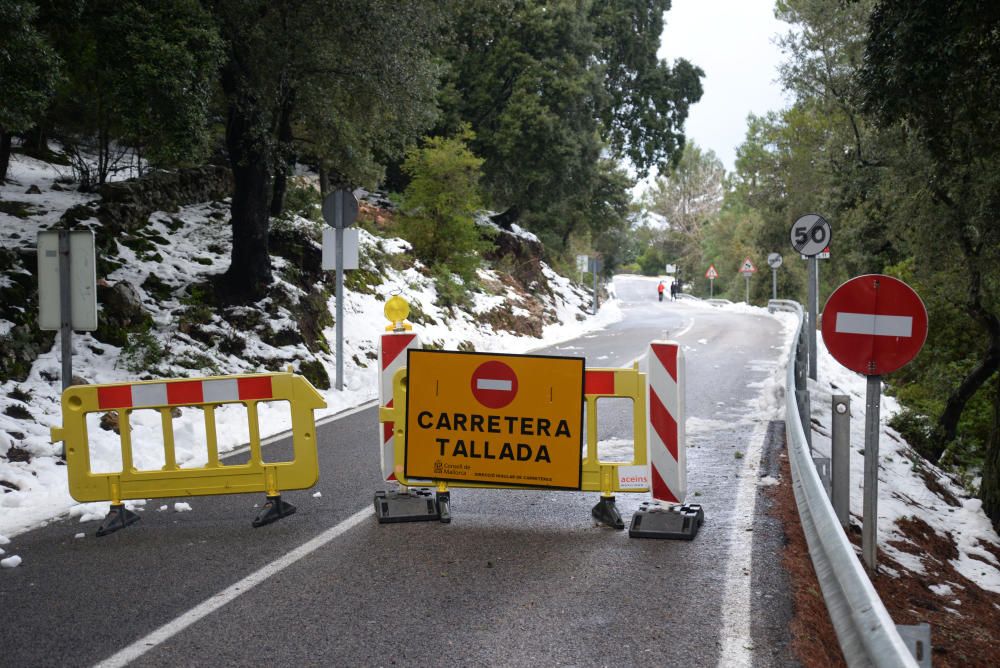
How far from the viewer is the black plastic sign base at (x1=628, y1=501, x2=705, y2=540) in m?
5.80

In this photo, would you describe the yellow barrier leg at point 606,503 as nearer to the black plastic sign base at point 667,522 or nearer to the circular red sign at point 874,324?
the black plastic sign base at point 667,522

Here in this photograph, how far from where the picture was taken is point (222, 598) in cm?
471

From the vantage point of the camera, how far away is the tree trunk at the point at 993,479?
1016 centimetres

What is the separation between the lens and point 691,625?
14.0 ft

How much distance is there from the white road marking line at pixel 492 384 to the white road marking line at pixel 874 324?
2360 millimetres

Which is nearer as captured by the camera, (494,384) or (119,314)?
(494,384)

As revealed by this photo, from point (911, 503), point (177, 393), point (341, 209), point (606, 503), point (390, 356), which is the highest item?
point (341, 209)

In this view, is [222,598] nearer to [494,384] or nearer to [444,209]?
[494,384]

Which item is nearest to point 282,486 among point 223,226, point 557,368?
point 557,368

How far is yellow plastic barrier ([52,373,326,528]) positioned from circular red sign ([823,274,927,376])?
3.80 metres

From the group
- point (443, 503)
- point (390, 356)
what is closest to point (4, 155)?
point (390, 356)

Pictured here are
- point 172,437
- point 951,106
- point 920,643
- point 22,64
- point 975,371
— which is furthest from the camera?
point 975,371

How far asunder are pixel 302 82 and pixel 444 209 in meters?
9.61

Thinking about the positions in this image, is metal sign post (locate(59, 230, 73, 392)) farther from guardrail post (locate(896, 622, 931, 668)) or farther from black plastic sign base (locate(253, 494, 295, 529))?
guardrail post (locate(896, 622, 931, 668))
